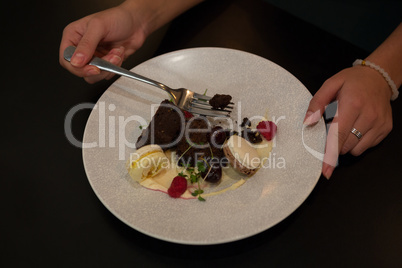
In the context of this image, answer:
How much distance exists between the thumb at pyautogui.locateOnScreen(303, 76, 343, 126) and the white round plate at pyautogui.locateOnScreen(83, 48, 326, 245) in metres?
0.04

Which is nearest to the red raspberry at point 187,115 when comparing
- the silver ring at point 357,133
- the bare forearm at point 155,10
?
the bare forearm at point 155,10

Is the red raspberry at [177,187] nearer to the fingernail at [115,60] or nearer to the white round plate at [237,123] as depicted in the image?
the white round plate at [237,123]

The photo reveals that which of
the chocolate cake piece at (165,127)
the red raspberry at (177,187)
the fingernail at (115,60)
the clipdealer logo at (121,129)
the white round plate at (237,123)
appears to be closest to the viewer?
the white round plate at (237,123)

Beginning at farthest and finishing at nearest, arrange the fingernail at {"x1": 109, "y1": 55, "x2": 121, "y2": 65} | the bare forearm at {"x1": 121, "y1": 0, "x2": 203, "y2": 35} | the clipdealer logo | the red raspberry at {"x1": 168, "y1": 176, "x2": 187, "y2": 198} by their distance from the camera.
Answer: the bare forearm at {"x1": 121, "y1": 0, "x2": 203, "y2": 35}
the fingernail at {"x1": 109, "y1": 55, "x2": 121, "y2": 65}
the clipdealer logo
the red raspberry at {"x1": 168, "y1": 176, "x2": 187, "y2": 198}

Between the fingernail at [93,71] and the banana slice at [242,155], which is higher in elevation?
the banana slice at [242,155]

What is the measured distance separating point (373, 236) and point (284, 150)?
46cm

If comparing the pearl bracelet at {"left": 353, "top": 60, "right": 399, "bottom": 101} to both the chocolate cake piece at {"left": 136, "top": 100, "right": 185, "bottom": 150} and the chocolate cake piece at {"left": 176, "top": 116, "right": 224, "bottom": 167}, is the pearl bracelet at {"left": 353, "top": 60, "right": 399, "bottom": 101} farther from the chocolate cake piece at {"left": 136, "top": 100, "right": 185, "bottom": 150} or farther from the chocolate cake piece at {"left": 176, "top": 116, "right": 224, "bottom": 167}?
the chocolate cake piece at {"left": 136, "top": 100, "right": 185, "bottom": 150}

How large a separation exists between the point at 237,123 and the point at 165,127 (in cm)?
36

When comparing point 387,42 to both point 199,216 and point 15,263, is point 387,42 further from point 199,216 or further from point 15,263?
point 15,263

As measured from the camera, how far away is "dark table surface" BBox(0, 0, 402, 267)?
4.01 ft

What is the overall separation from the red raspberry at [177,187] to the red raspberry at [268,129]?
1.36 ft

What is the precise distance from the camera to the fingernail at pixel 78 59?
4.81 ft

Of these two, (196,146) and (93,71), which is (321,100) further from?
(93,71)

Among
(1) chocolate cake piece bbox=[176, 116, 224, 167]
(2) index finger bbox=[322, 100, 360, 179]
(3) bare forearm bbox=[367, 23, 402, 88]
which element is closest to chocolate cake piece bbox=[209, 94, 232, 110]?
(1) chocolate cake piece bbox=[176, 116, 224, 167]
